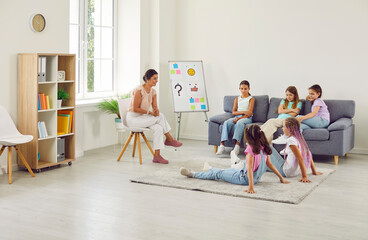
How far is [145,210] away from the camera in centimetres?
457

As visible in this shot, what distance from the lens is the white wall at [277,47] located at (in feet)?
25.0

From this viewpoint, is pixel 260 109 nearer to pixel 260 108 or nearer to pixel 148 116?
pixel 260 108

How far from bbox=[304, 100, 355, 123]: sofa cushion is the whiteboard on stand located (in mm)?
1822

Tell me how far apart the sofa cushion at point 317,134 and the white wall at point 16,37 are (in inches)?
136

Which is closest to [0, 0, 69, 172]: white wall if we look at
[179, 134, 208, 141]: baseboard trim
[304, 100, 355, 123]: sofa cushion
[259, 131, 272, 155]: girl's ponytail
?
[259, 131, 272, 155]: girl's ponytail

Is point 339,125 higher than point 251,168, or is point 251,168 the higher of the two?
point 339,125

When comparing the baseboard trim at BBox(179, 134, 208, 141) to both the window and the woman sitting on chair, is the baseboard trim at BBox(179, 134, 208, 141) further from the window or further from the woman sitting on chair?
the woman sitting on chair

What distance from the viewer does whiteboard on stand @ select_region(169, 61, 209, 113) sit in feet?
27.2

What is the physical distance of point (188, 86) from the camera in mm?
8352

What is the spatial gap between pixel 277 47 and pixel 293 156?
2890 mm

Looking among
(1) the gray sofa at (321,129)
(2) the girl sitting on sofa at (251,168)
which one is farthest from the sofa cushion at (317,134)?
(2) the girl sitting on sofa at (251,168)

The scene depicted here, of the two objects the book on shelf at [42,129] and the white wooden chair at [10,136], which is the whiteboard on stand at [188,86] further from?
the white wooden chair at [10,136]

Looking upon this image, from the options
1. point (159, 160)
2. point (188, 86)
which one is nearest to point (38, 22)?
point (159, 160)

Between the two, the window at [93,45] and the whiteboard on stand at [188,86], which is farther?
the whiteboard on stand at [188,86]
